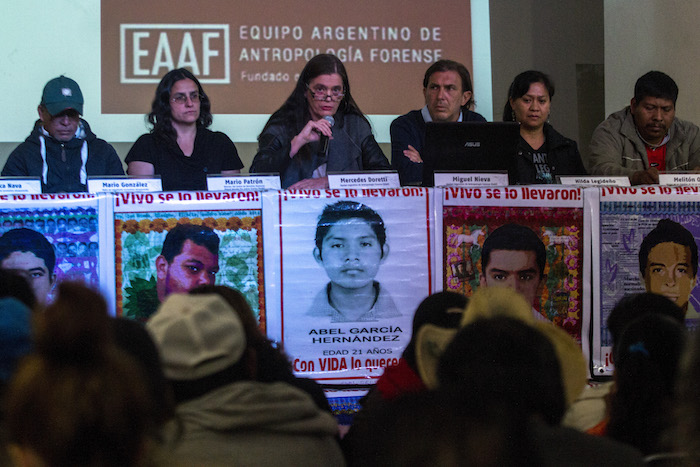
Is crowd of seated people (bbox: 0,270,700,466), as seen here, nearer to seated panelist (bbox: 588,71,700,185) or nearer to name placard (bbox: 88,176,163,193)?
name placard (bbox: 88,176,163,193)

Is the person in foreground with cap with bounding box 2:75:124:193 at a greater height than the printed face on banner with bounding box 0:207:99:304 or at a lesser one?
greater

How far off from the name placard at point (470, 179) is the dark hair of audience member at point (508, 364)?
185 cm

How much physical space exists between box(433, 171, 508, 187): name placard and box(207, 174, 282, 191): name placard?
63cm

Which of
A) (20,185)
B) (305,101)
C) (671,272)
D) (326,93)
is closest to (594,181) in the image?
(671,272)

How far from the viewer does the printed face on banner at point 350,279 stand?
3082 mm

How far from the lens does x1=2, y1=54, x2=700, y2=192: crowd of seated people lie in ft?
12.4

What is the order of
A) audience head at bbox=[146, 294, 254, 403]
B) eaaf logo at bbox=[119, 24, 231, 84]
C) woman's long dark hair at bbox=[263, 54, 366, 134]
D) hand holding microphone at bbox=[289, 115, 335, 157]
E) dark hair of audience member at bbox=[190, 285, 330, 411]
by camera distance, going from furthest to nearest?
1. eaaf logo at bbox=[119, 24, 231, 84]
2. woman's long dark hair at bbox=[263, 54, 366, 134]
3. hand holding microphone at bbox=[289, 115, 335, 157]
4. dark hair of audience member at bbox=[190, 285, 330, 411]
5. audience head at bbox=[146, 294, 254, 403]

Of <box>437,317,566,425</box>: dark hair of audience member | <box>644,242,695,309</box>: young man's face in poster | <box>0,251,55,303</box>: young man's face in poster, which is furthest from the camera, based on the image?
<box>644,242,695,309</box>: young man's face in poster

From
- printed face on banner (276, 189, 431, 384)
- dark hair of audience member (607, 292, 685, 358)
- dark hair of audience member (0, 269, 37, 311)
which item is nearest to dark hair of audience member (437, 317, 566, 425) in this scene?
dark hair of audience member (607, 292, 685, 358)

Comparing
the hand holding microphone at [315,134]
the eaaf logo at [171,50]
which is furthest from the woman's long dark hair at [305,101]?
the eaaf logo at [171,50]

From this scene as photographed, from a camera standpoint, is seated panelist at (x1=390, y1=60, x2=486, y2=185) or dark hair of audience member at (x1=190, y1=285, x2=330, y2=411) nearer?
dark hair of audience member at (x1=190, y1=285, x2=330, y2=411)

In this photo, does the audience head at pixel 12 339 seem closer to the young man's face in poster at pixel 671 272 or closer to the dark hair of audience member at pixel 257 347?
the dark hair of audience member at pixel 257 347

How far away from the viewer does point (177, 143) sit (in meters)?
3.84

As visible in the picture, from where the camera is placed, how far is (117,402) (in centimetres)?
109
